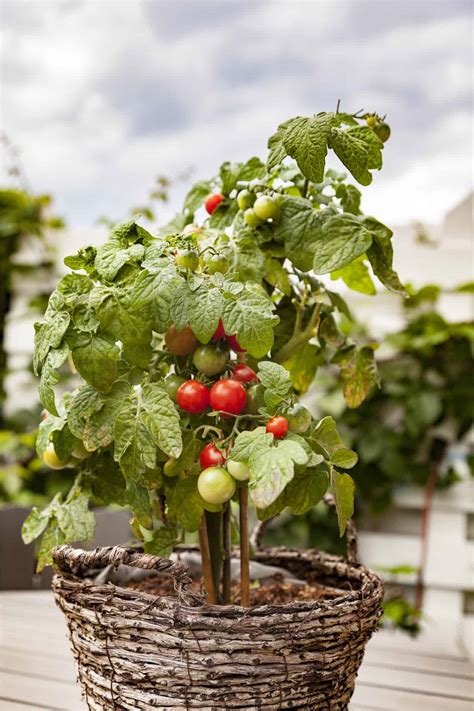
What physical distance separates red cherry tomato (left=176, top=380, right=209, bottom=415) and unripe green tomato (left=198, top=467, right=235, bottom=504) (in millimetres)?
67

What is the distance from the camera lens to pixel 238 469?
0.56 m

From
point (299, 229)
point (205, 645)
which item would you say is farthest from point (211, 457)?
point (299, 229)

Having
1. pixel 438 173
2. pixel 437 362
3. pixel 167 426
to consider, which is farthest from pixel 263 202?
pixel 438 173

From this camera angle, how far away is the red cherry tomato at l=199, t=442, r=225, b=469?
58 centimetres

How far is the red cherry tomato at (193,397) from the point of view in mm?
599

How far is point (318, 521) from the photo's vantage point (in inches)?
100

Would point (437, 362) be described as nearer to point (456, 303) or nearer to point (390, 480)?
point (456, 303)

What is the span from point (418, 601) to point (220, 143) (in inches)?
75.8

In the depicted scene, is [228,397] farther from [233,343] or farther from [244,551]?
[244,551]

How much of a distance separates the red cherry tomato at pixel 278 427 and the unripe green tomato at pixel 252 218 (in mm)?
233

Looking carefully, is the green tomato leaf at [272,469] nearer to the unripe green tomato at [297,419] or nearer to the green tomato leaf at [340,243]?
the unripe green tomato at [297,419]

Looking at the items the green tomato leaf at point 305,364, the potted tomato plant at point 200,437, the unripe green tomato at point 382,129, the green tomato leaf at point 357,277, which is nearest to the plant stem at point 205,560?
the potted tomato plant at point 200,437

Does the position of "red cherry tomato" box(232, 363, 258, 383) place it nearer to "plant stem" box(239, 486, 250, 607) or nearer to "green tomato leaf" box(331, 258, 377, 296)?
"plant stem" box(239, 486, 250, 607)

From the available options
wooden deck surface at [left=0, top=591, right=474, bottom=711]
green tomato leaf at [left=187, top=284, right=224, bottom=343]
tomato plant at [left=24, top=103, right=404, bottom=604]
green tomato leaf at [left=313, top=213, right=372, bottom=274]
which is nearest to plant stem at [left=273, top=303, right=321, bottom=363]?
tomato plant at [left=24, top=103, right=404, bottom=604]
